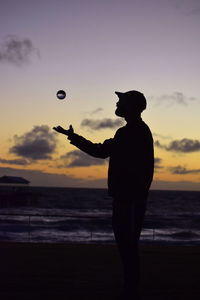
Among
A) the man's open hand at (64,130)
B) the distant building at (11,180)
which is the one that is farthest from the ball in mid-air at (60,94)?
the distant building at (11,180)

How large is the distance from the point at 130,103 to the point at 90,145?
509mm

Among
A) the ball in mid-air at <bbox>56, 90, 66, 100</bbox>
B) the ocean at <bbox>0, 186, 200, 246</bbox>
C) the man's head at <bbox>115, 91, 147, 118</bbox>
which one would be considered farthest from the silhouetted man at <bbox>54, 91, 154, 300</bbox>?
the ocean at <bbox>0, 186, 200, 246</bbox>

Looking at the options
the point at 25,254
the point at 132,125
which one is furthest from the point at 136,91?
the point at 25,254

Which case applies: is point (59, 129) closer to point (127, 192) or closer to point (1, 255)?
point (127, 192)

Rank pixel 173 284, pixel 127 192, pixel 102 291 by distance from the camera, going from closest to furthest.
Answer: pixel 127 192 < pixel 102 291 < pixel 173 284

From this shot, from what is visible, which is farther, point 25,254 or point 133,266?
point 25,254

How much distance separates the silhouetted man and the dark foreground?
2.84 feet

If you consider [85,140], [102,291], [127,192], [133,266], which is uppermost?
[85,140]

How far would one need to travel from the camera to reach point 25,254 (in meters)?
8.50

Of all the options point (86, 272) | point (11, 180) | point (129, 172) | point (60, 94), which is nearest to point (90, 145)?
point (129, 172)

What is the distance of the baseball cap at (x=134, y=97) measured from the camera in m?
4.38

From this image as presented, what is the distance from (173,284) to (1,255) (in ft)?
11.4

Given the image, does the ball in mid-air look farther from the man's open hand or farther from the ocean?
the ocean

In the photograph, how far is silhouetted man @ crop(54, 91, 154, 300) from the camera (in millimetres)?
4152
